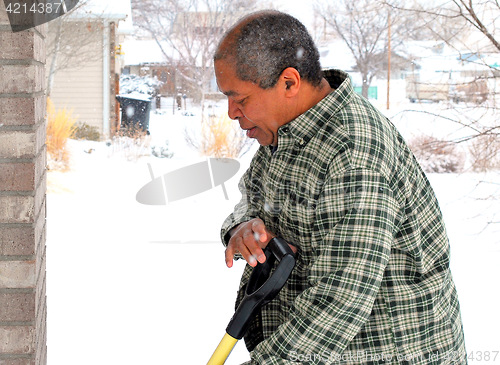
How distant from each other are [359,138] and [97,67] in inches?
309

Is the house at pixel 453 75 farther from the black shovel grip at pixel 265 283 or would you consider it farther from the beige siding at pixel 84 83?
the beige siding at pixel 84 83

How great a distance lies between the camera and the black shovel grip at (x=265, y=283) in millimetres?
900

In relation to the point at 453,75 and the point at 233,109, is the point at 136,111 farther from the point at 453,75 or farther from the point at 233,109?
the point at 233,109

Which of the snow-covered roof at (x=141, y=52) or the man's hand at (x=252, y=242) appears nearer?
the man's hand at (x=252, y=242)

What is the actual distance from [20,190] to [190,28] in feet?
15.7

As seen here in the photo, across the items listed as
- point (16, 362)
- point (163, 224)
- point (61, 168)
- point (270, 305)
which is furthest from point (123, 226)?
point (270, 305)

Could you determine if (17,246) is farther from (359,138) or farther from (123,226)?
(123,226)

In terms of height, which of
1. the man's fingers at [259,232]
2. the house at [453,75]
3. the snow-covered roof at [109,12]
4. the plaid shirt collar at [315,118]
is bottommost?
the man's fingers at [259,232]

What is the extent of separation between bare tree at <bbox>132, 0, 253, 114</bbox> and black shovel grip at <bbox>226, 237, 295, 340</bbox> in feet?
15.7

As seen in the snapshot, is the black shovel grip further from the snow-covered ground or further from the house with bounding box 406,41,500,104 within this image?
the house with bounding box 406,41,500,104

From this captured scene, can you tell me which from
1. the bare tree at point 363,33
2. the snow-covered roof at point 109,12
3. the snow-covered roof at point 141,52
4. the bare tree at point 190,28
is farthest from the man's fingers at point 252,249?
the snow-covered roof at point 109,12

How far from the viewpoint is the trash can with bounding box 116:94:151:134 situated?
6.62 m

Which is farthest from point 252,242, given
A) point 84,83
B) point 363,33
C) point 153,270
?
point 84,83

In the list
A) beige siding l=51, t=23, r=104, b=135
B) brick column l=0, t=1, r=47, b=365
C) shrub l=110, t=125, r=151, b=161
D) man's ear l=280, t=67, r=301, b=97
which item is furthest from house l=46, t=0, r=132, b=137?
man's ear l=280, t=67, r=301, b=97
